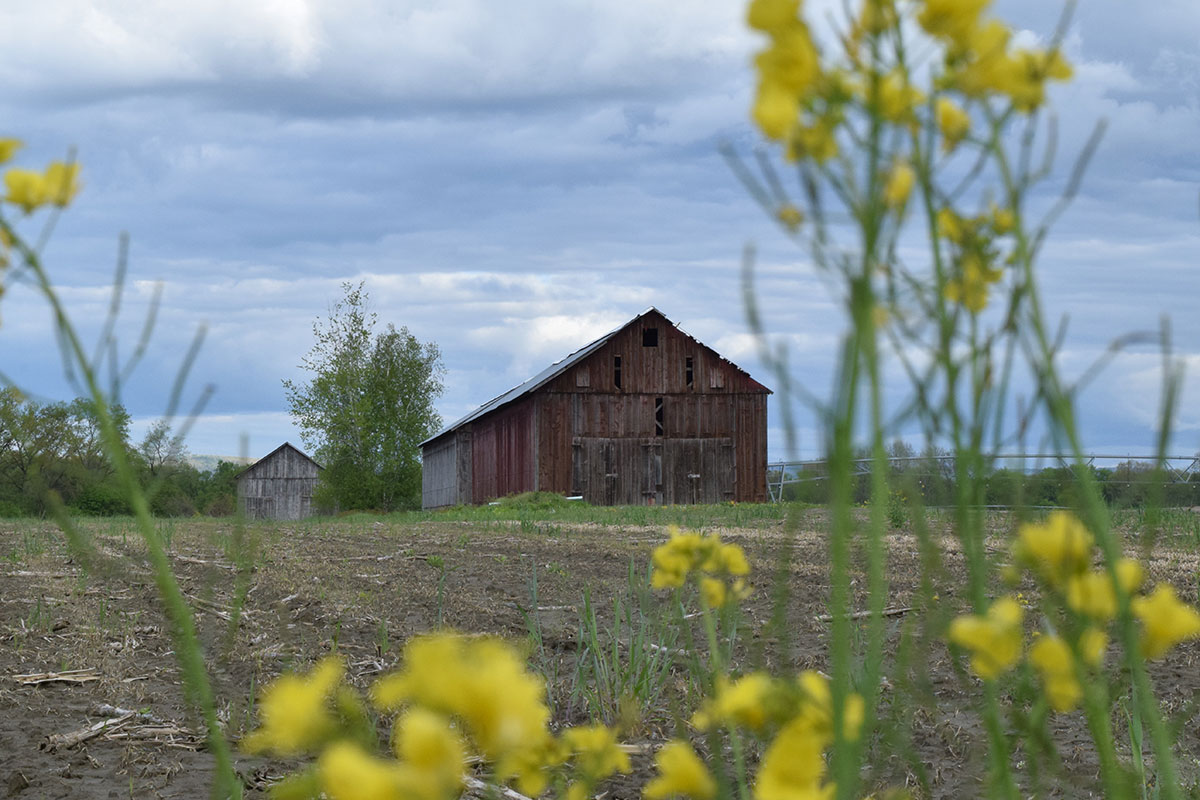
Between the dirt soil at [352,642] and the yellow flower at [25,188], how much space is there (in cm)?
41

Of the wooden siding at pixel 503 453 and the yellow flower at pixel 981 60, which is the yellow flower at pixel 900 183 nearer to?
the yellow flower at pixel 981 60

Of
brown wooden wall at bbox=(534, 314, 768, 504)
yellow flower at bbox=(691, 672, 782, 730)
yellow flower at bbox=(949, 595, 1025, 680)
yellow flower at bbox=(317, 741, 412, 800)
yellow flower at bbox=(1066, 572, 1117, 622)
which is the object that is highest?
brown wooden wall at bbox=(534, 314, 768, 504)

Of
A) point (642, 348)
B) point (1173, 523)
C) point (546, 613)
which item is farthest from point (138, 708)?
point (642, 348)

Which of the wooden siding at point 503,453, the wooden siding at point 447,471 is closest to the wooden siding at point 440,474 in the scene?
the wooden siding at point 447,471

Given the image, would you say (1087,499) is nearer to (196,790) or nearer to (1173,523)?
(196,790)

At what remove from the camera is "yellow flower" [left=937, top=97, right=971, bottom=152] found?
0.98 meters

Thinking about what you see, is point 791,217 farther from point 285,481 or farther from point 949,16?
point 285,481

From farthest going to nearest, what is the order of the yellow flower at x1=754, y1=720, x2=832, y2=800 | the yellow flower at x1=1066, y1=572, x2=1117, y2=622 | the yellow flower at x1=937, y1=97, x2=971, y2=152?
the yellow flower at x1=937, y1=97, x2=971, y2=152 < the yellow flower at x1=1066, y1=572, x2=1117, y2=622 < the yellow flower at x1=754, y1=720, x2=832, y2=800

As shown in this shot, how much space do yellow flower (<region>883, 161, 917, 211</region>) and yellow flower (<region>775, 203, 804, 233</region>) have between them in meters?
0.10

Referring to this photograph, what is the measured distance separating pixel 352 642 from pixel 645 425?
21508 millimetres

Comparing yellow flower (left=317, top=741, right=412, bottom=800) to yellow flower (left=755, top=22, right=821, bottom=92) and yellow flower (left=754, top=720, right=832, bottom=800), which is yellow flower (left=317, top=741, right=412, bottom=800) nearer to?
yellow flower (left=754, top=720, right=832, bottom=800)

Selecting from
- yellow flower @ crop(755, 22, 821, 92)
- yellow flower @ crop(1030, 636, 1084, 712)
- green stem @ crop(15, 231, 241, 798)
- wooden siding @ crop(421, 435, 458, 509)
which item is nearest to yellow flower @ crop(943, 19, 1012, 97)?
yellow flower @ crop(755, 22, 821, 92)

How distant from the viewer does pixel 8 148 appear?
109 cm

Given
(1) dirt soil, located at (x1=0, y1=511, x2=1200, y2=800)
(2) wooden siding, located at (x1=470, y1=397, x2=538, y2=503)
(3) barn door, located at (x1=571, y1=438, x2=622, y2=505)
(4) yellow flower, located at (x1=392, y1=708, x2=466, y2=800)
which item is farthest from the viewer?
(2) wooden siding, located at (x1=470, y1=397, x2=538, y2=503)
